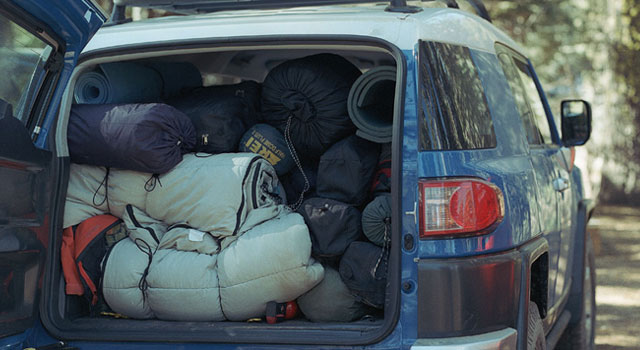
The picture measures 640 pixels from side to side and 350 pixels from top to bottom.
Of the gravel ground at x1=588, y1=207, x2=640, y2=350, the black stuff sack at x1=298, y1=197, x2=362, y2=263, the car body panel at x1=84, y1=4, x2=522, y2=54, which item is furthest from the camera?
the gravel ground at x1=588, y1=207, x2=640, y2=350

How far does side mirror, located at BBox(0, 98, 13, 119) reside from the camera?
2.67 meters

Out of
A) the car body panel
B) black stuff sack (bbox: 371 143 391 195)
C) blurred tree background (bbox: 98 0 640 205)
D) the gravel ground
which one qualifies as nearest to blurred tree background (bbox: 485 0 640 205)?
blurred tree background (bbox: 98 0 640 205)

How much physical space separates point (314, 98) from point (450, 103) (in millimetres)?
894

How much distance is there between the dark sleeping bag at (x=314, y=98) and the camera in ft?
11.5

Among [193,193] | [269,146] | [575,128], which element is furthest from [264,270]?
[575,128]

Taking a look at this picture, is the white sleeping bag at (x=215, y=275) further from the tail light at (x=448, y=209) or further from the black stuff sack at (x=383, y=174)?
the tail light at (x=448, y=209)

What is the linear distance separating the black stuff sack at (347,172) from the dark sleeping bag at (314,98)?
0.19m

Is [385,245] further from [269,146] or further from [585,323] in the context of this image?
[585,323]

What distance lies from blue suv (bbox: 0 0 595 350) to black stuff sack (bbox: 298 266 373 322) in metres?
0.09

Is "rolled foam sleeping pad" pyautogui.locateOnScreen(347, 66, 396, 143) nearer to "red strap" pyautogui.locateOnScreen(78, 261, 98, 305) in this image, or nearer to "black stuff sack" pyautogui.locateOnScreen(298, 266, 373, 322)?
"black stuff sack" pyautogui.locateOnScreen(298, 266, 373, 322)

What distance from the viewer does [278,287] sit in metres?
3.03

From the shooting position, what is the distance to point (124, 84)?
3646 millimetres

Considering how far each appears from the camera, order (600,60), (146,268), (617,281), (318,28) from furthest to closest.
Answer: (600,60)
(617,281)
(146,268)
(318,28)

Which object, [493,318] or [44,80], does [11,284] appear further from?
[493,318]
